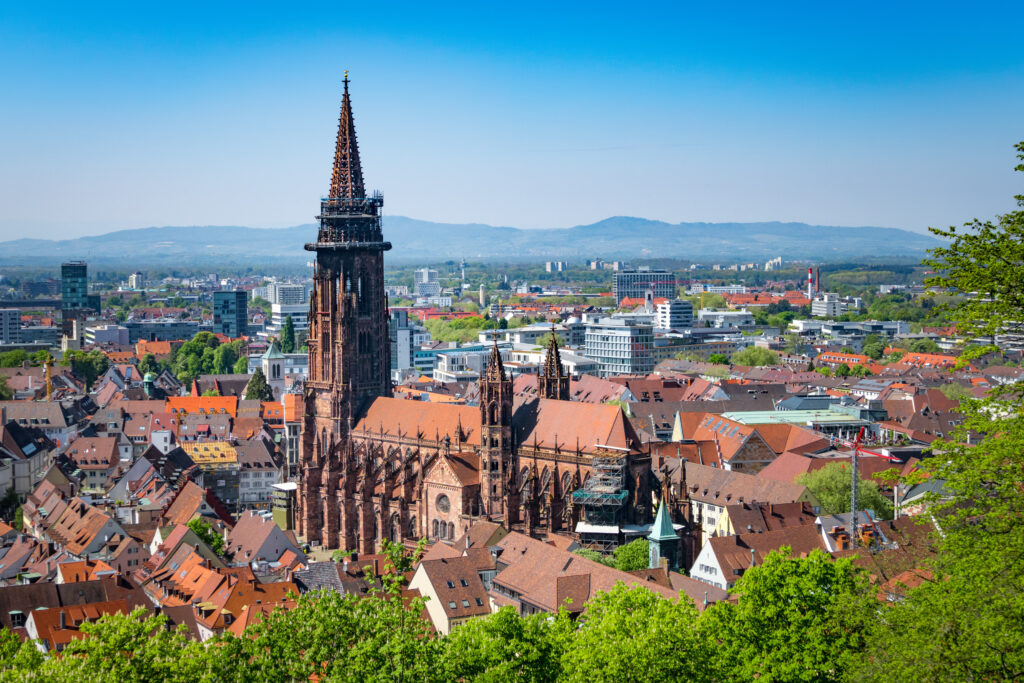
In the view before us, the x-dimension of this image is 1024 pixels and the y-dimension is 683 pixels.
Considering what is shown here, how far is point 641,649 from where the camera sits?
40438mm

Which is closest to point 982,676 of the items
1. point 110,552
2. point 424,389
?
point 110,552

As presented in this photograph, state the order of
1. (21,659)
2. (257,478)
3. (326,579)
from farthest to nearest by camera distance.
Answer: (257,478) → (326,579) → (21,659)

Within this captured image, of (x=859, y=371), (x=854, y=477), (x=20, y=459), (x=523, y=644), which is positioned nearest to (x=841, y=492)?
(x=854, y=477)

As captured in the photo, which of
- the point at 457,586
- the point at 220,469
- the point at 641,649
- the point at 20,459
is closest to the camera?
the point at 641,649

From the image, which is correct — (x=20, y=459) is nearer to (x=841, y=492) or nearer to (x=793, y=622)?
(x=841, y=492)

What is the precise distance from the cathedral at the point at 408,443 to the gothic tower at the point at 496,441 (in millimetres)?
92

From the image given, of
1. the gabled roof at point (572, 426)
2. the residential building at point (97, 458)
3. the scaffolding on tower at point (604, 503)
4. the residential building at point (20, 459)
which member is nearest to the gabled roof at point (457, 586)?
the scaffolding on tower at point (604, 503)

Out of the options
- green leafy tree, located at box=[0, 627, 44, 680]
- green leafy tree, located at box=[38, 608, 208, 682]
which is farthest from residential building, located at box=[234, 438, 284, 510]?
green leafy tree, located at box=[38, 608, 208, 682]

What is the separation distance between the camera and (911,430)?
120m

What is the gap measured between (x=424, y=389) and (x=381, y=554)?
3676 inches

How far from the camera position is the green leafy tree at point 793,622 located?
4179 cm

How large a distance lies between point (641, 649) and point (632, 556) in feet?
110

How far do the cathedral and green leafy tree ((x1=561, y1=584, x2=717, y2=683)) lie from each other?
36.3m

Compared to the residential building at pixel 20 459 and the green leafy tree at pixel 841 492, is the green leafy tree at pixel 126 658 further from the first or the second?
the residential building at pixel 20 459
